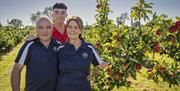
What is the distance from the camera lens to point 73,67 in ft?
11.3

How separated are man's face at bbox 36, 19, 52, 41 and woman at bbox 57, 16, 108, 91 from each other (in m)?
0.23

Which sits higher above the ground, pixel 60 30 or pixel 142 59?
pixel 60 30

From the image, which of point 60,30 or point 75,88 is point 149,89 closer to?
point 60,30

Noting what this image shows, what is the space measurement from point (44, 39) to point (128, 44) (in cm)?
161

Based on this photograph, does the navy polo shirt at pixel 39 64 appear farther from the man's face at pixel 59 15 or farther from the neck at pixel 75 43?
the man's face at pixel 59 15

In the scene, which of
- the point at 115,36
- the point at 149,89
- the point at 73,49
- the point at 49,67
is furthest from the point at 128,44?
the point at 149,89

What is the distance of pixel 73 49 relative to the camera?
141 inches

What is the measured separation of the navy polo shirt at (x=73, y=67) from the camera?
346 centimetres

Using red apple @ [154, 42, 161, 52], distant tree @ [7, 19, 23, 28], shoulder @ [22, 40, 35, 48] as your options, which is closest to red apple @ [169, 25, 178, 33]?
red apple @ [154, 42, 161, 52]

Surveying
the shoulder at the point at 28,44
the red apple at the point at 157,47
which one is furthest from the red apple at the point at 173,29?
the shoulder at the point at 28,44

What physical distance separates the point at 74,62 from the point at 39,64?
1.39 feet

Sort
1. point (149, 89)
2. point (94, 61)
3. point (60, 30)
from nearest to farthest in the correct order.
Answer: point (94, 61) < point (60, 30) < point (149, 89)

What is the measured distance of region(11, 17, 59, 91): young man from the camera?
11.4 feet

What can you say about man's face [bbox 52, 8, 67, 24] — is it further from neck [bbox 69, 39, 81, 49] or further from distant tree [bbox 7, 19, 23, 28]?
distant tree [bbox 7, 19, 23, 28]
